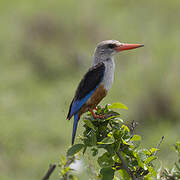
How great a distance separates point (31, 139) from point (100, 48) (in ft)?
9.05

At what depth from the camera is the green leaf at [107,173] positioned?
2.09 metres

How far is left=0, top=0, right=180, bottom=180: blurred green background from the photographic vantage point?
600 cm

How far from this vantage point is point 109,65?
141 inches

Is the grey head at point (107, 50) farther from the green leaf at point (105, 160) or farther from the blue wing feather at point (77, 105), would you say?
the green leaf at point (105, 160)

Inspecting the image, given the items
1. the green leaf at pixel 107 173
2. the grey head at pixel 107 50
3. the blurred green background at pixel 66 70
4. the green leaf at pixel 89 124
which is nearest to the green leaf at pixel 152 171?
the green leaf at pixel 107 173

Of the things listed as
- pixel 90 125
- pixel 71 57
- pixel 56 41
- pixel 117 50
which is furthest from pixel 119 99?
pixel 90 125

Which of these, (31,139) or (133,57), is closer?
(31,139)

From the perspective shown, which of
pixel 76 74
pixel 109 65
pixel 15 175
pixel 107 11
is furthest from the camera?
pixel 107 11

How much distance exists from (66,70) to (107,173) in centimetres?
589

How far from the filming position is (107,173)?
210 cm

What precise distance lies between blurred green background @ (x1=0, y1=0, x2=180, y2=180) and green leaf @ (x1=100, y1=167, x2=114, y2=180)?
3.06 metres

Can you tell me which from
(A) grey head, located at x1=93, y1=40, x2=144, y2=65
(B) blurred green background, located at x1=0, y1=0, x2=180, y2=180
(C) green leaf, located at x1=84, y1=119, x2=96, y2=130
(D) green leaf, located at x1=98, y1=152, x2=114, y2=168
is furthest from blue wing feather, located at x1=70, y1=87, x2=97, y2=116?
(B) blurred green background, located at x1=0, y1=0, x2=180, y2=180

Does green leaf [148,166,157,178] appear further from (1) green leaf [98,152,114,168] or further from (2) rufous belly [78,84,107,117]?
(2) rufous belly [78,84,107,117]

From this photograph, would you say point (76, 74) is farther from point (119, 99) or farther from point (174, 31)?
point (174, 31)
